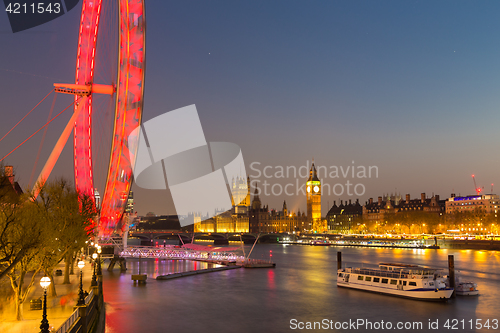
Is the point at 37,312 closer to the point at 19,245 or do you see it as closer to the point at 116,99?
the point at 19,245

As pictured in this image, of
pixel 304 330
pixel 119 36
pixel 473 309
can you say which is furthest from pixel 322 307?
pixel 119 36

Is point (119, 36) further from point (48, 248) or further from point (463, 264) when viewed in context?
point (463, 264)

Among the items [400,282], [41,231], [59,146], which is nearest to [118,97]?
[59,146]

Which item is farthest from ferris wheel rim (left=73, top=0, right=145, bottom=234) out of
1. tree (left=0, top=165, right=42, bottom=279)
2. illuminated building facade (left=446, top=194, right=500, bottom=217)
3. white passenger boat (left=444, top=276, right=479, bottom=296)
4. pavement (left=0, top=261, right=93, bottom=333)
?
illuminated building facade (left=446, top=194, right=500, bottom=217)

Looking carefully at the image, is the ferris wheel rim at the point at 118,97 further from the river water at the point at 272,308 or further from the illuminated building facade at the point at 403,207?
the illuminated building facade at the point at 403,207

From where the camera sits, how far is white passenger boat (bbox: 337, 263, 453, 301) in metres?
34.6

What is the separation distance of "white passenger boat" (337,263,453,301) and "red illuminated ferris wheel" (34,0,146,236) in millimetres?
21251

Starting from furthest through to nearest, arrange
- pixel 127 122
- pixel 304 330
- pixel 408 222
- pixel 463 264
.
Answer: pixel 408 222 → pixel 463 264 → pixel 304 330 → pixel 127 122

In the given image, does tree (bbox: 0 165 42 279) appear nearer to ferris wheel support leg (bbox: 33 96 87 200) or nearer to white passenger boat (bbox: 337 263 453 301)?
ferris wheel support leg (bbox: 33 96 87 200)

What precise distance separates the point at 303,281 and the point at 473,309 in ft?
57.5

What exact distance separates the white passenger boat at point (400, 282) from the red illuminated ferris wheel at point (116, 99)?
69.7ft

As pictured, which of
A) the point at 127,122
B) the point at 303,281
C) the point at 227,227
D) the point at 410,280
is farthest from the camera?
the point at 227,227

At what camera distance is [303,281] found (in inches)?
1821

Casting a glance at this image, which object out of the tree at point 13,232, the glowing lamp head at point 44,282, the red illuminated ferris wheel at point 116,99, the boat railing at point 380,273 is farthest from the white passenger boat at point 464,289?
the glowing lamp head at point 44,282
